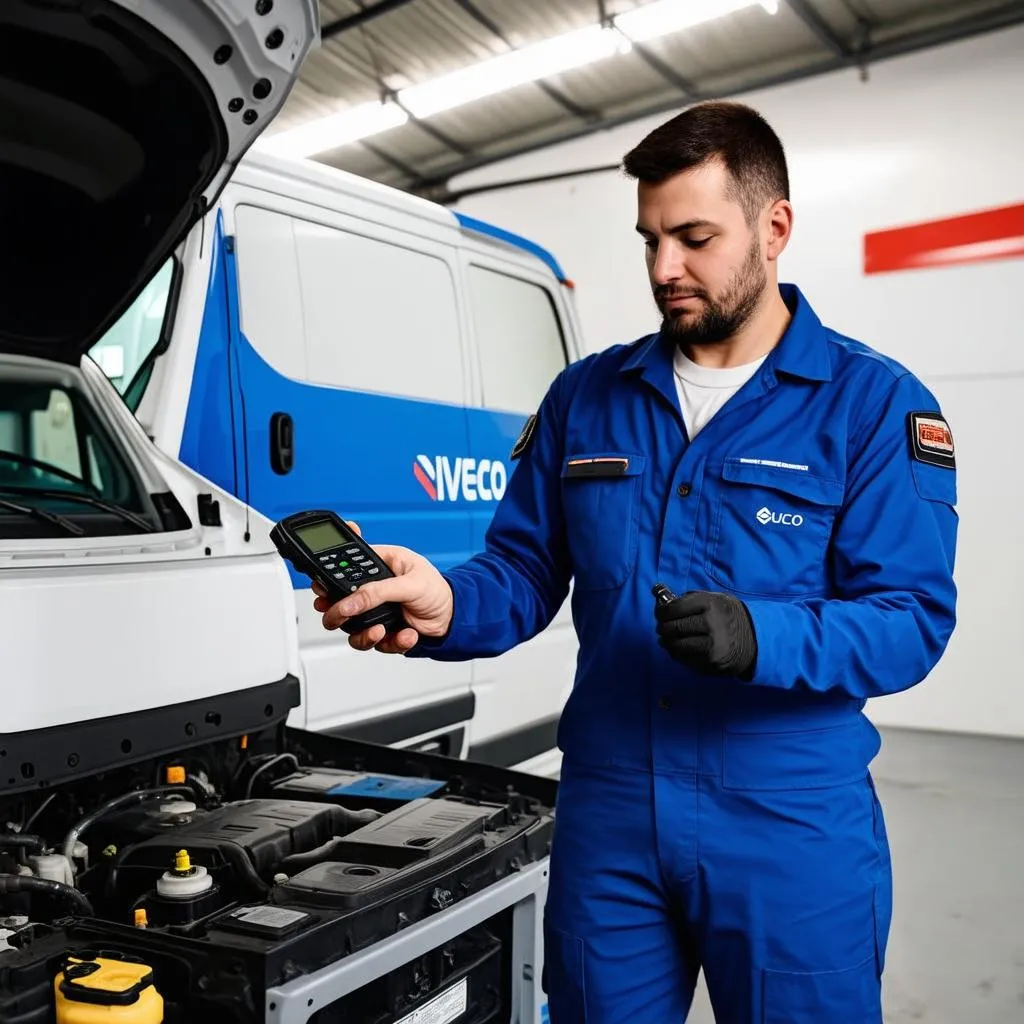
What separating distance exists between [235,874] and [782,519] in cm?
102

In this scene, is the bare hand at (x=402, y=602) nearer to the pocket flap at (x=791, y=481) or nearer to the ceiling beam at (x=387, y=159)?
the pocket flap at (x=791, y=481)

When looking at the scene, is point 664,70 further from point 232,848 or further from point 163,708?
point 232,848

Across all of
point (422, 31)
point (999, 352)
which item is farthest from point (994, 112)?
point (422, 31)

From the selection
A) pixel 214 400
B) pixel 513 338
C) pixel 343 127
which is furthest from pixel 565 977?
pixel 343 127

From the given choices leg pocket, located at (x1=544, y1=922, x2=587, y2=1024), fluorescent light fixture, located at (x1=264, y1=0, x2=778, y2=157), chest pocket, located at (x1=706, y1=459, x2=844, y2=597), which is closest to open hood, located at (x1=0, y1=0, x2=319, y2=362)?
chest pocket, located at (x1=706, y1=459, x2=844, y2=597)

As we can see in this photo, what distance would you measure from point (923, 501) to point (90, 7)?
142cm

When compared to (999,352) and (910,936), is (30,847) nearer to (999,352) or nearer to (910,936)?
(910,936)

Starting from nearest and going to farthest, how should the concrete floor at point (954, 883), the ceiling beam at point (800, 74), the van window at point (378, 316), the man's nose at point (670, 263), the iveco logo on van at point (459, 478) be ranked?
A: the man's nose at point (670, 263), the concrete floor at point (954, 883), the van window at point (378, 316), the iveco logo on van at point (459, 478), the ceiling beam at point (800, 74)

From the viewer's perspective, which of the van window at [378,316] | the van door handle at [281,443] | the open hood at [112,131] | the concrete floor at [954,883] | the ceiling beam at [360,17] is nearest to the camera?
the open hood at [112,131]

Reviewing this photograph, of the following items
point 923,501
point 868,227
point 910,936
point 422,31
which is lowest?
point 910,936

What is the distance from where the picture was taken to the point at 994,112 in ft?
19.6

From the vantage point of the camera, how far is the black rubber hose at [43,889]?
1.54m

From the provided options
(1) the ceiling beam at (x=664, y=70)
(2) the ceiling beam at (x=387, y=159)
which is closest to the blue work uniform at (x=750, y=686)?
(1) the ceiling beam at (x=664, y=70)

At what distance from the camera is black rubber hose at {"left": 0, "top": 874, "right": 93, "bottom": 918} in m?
1.54
